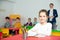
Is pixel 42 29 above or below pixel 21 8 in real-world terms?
below

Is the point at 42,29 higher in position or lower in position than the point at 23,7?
lower

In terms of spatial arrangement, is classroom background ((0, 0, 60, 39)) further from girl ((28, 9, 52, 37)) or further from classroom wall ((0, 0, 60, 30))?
girl ((28, 9, 52, 37))

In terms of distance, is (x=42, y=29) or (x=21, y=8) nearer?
(x=42, y=29)

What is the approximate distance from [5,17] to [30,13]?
2.96 feet

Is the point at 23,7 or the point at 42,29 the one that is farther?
the point at 23,7

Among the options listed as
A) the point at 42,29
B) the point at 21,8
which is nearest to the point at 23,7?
the point at 21,8

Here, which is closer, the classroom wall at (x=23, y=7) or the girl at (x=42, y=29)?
the girl at (x=42, y=29)

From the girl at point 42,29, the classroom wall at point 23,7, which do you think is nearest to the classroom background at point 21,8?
the classroom wall at point 23,7

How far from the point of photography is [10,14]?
5.93 metres

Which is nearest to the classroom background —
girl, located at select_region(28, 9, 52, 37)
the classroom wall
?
the classroom wall

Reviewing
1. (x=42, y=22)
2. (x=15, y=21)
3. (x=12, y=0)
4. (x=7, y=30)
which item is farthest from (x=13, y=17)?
(x=42, y=22)

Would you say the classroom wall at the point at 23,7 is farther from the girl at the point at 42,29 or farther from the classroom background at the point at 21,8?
the girl at the point at 42,29

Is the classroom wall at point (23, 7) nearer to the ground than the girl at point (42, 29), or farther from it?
farther from it

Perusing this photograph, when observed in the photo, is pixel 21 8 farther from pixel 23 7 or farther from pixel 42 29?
pixel 42 29
